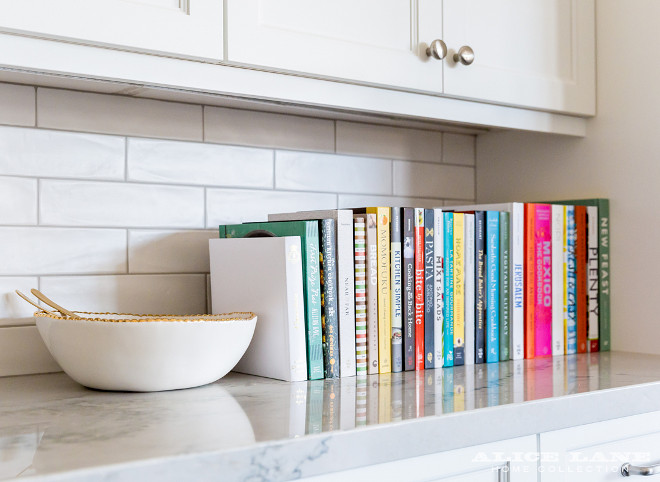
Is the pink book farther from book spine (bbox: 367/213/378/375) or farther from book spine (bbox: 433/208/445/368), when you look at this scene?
book spine (bbox: 367/213/378/375)

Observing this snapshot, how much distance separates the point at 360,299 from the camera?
128 centimetres

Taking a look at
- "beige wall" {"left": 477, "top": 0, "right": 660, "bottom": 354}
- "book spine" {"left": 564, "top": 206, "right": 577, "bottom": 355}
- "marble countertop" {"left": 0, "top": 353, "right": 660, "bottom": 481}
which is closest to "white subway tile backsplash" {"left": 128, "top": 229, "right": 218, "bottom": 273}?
"marble countertop" {"left": 0, "top": 353, "right": 660, "bottom": 481}

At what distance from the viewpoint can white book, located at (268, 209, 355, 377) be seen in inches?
49.6

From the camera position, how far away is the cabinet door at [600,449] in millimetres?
1070

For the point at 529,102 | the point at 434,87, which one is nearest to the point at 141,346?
the point at 434,87

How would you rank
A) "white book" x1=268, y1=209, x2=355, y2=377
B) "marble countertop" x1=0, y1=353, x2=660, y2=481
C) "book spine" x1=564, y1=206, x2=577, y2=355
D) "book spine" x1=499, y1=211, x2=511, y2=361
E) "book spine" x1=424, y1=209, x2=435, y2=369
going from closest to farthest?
"marble countertop" x1=0, y1=353, x2=660, y2=481, "white book" x1=268, y1=209, x2=355, y2=377, "book spine" x1=424, y1=209, x2=435, y2=369, "book spine" x1=499, y1=211, x2=511, y2=361, "book spine" x1=564, y1=206, x2=577, y2=355

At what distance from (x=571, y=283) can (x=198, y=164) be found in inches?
30.8

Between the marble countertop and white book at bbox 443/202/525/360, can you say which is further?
white book at bbox 443/202/525/360

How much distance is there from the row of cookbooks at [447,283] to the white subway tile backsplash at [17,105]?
1.23ft

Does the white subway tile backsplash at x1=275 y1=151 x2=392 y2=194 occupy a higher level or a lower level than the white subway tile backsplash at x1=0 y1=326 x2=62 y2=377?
higher

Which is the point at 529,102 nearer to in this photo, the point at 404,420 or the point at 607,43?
the point at 607,43

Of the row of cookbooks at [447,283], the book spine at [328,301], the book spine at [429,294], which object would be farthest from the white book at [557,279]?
the book spine at [328,301]

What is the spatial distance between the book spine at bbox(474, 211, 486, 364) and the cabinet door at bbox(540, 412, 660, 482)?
0.33 metres

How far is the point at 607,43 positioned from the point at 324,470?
1.18 meters
